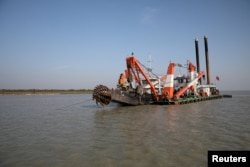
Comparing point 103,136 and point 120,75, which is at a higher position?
point 120,75

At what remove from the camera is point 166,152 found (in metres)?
8.81

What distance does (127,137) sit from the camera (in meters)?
11.8

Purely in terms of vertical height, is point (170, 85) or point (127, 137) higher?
point (170, 85)

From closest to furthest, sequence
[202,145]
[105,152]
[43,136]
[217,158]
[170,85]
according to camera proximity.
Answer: [217,158] < [105,152] < [202,145] < [43,136] < [170,85]

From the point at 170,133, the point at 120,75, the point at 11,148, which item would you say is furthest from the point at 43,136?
the point at 120,75

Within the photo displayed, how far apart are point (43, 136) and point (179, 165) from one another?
28.1ft

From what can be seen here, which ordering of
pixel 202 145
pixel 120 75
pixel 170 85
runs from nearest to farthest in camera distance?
pixel 202 145 < pixel 120 75 < pixel 170 85

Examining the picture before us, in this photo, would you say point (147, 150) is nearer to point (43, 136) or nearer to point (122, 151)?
point (122, 151)

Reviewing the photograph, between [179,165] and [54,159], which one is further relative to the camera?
[54,159]

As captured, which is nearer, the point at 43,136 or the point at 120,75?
the point at 43,136

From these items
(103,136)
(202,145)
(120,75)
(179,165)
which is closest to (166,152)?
(179,165)

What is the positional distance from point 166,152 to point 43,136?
25.0 feet

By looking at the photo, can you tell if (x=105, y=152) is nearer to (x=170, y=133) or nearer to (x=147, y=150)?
(x=147, y=150)

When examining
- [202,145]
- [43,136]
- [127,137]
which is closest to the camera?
[202,145]
